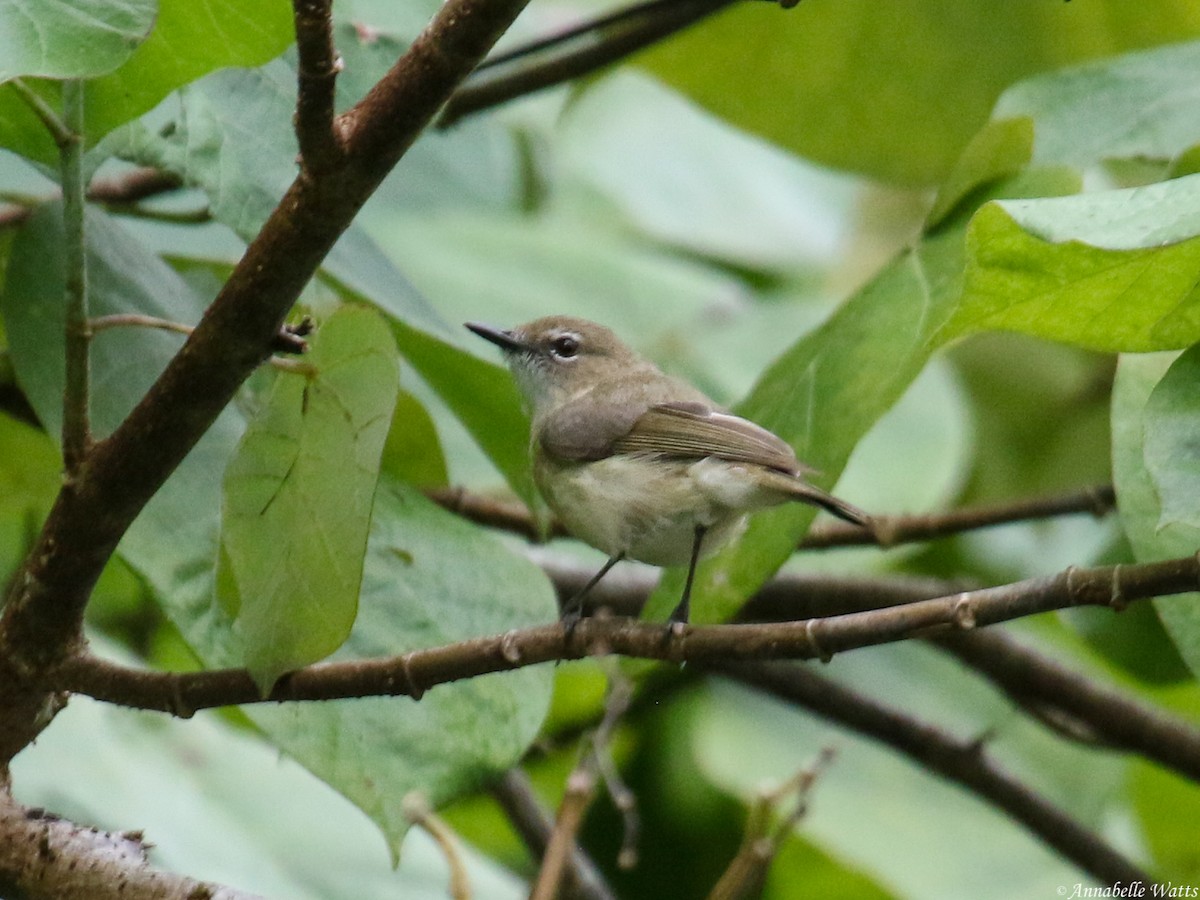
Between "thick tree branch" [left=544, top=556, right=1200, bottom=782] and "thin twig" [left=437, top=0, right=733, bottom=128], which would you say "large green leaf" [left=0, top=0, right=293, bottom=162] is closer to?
"thin twig" [left=437, top=0, right=733, bottom=128]

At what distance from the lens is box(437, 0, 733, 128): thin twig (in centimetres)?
248

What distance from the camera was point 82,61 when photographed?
120cm

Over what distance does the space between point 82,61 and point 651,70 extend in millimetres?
1617

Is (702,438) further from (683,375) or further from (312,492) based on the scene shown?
(683,375)

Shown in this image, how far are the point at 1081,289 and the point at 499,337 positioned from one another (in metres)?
1.68

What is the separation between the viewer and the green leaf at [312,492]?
1257mm

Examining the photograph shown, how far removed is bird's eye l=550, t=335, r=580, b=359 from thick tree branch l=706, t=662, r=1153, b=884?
0.71 metres

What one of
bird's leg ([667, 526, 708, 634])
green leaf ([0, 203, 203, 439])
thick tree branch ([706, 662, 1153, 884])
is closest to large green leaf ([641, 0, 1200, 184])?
thick tree branch ([706, 662, 1153, 884])

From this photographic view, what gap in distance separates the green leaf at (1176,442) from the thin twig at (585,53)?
1462mm

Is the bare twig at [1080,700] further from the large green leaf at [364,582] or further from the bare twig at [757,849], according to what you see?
the large green leaf at [364,582]

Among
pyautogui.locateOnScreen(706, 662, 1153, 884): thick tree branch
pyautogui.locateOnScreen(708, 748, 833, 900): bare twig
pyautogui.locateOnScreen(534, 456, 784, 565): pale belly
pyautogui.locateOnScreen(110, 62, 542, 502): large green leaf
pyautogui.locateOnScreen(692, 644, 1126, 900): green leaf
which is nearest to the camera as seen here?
pyautogui.locateOnScreen(110, 62, 542, 502): large green leaf

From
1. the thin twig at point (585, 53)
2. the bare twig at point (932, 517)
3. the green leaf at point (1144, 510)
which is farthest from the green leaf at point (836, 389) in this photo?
the thin twig at point (585, 53)

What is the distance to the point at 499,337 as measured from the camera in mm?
2809

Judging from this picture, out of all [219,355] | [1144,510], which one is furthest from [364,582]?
[1144,510]
